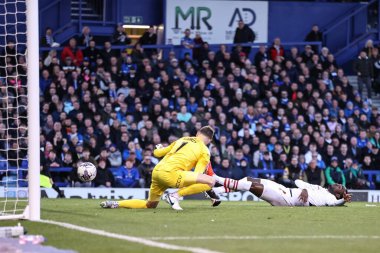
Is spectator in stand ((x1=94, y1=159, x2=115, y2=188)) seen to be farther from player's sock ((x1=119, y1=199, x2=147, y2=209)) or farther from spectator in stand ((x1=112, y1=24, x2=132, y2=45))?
player's sock ((x1=119, y1=199, x2=147, y2=209))

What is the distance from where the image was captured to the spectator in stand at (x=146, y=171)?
73.3 feet

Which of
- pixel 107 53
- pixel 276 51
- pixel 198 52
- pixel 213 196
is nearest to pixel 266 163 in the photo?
pixel 198 52

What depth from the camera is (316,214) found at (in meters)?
14.0

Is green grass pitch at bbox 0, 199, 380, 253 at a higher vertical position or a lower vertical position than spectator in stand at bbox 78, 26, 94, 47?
lower

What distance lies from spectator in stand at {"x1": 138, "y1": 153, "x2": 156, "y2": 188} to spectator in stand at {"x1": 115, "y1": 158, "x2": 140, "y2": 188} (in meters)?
0.10

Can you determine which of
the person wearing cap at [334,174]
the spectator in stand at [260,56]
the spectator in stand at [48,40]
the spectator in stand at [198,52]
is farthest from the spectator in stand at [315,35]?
the spectator in stand at [48,40]

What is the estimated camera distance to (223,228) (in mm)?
11109

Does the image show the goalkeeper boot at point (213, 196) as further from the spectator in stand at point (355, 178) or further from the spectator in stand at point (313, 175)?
the spectator in stand at point (355, 178)

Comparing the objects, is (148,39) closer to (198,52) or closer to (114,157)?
(198,52)

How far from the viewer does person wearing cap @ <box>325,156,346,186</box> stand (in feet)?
78.1

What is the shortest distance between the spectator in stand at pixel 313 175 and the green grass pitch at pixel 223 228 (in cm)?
809

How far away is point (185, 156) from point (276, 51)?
1364 centimetres

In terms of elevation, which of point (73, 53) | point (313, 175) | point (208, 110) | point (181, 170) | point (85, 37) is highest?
point (85, 37)

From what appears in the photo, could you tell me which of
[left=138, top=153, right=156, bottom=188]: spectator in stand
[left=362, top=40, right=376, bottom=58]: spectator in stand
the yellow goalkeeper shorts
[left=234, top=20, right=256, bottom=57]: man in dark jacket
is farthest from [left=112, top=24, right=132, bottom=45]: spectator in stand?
the yellow goalkeeper shorts
